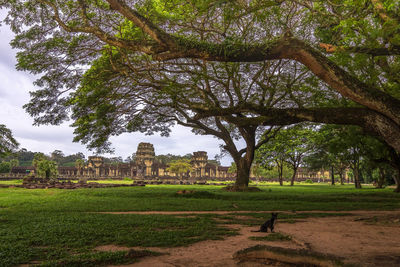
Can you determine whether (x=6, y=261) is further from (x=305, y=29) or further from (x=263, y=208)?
(x=305, y=29)

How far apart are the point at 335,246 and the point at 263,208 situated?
6225mm

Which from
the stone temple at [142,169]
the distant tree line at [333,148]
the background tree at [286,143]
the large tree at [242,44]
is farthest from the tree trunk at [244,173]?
the stone temple at [142,169]

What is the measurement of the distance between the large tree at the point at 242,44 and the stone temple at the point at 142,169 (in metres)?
45.0

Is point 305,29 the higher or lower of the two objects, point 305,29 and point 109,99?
the higher

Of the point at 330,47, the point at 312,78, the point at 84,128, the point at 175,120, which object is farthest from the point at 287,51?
the point at 175,120

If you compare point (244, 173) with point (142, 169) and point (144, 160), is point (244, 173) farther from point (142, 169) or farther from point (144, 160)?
point (144, 160)

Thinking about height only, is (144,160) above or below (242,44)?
below

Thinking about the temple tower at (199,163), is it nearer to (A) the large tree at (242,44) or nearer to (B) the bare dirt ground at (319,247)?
(A) the large tree at (242,44)

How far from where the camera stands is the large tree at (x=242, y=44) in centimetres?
677

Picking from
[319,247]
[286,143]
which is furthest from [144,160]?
[319,247]

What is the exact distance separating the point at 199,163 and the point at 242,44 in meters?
56.4

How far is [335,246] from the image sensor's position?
14.6ft

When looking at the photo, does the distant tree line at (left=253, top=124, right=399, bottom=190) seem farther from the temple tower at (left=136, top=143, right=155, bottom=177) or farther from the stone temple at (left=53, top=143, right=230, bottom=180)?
the temple tower at (left=136, top=143, right=155, bottom=177)

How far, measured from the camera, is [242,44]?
22.5ft
